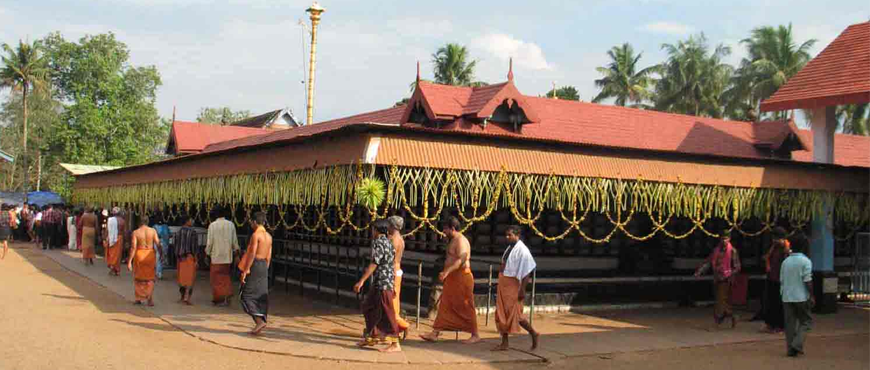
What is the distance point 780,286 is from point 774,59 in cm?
3918

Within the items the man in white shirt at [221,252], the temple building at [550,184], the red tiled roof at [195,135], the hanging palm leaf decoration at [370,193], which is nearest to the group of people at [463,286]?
the hanging palm leaf decoration at [370,193]

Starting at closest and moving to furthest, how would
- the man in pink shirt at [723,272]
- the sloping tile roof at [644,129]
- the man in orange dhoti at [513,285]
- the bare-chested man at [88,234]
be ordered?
the man in orange dhoti at [513,285]
the man in pink shirt at [723,272]
the sloping tile roof at [644,129]
the bare-chested man at [88,234]

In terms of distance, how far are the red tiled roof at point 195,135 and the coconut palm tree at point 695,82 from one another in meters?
28.9

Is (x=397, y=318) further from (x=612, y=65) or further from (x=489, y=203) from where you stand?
(x=612, y=65)

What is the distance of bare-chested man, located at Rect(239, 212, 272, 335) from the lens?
416 inches

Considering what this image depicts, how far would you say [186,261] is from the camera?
14.0 meters

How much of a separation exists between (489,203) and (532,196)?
137 centimetres

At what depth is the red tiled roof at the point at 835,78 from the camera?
1564 centimetres

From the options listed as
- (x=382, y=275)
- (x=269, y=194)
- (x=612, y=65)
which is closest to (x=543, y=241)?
(x=269, y=194)

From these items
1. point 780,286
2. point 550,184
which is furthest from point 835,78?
point 550,184

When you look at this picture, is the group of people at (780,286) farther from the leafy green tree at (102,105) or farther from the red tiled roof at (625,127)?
the leafy green tree at (102,105)

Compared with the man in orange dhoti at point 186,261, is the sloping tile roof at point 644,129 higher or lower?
higher

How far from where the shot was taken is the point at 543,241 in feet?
52.8

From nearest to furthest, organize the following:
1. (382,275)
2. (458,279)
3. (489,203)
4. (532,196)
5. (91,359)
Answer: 1. (91,359)
2. (382,275)
3. (458,279)
4. (489,203)
5. (532,196)
